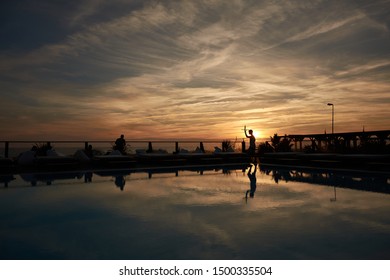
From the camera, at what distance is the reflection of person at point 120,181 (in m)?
9.30

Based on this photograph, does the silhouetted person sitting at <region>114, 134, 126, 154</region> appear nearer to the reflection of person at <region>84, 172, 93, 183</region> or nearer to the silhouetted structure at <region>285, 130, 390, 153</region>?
the reflection of person at <region>84, 172, 93, 183</region>

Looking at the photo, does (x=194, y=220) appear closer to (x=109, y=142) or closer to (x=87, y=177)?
(x=87, y=177)

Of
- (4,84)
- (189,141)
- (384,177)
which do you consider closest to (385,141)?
(384,177)

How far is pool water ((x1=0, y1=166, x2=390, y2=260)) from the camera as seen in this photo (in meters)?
3.73

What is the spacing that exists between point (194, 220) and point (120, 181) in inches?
224

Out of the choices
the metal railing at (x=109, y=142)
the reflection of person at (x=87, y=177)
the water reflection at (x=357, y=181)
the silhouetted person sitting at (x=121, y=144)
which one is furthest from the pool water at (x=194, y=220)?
the silhouetted person sitting at (x=121, y=144)

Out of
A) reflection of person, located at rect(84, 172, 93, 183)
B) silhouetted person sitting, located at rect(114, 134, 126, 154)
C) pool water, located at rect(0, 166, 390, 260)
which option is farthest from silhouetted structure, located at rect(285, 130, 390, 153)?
reflection of person, located at rect(84, 172, 93, 183)

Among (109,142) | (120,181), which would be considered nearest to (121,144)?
(109,142)

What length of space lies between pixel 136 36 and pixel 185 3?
2.85 metres

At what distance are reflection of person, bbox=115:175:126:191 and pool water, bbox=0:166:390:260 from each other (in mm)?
119

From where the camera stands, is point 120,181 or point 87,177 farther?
point 87,177

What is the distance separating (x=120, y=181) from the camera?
34.0ft

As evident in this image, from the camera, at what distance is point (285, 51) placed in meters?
13.6

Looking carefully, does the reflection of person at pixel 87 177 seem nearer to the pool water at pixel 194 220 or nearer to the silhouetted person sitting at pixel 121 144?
the pool water at pixel 194 220
